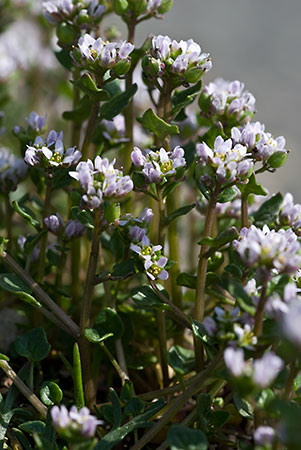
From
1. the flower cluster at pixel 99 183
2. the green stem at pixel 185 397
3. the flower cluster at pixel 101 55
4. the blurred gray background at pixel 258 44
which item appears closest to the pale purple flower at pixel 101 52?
the flower cluster at pixel 101 55

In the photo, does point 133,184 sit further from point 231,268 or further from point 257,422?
point 257,422

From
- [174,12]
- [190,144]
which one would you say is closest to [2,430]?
[190,144]

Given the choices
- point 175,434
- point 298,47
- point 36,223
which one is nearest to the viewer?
point 175,434

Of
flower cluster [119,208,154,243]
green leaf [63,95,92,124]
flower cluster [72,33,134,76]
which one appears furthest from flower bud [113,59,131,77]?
flower cluster [119,208,154,243]

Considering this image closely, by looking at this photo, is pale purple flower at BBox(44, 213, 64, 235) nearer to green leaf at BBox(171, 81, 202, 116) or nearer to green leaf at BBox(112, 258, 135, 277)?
green leaf at BBox(112, 258, 135, 277)

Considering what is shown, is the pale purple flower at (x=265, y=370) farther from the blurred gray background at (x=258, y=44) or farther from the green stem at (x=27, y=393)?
the blurred gray background at (x=258, y=44)
